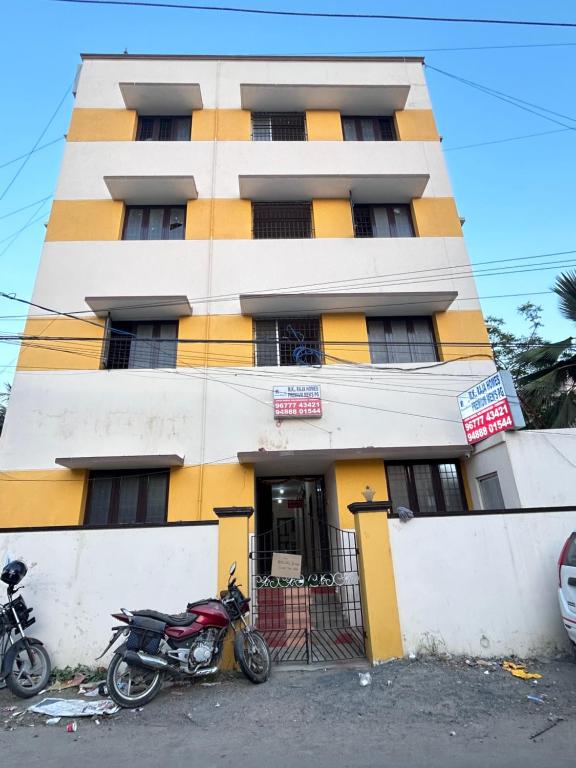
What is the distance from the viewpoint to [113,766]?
322 centimetres

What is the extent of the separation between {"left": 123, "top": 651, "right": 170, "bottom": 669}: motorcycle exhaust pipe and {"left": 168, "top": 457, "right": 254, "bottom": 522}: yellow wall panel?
3564 mm

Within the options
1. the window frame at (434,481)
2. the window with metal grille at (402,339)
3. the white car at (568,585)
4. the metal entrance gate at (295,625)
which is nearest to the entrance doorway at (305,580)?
the metal entrance gate at (295,625)

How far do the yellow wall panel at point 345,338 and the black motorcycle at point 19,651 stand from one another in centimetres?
667

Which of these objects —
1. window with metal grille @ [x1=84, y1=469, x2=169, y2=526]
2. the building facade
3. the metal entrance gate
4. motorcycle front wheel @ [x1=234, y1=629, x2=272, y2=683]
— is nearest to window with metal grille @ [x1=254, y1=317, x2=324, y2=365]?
the building facade

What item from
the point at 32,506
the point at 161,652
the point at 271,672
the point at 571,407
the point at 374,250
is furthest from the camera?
the point at 374,250

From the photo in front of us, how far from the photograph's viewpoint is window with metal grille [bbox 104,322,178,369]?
30.3ft

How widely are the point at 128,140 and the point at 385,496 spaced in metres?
11.5

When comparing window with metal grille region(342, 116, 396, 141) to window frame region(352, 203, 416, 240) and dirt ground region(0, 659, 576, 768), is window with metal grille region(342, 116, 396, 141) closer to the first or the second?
window frame region(352, 203, 416, 240)

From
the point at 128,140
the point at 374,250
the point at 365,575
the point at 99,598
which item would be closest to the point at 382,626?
the point at 365,575

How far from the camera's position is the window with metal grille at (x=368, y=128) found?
12203mm

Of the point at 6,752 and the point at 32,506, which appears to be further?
the point at 32,506

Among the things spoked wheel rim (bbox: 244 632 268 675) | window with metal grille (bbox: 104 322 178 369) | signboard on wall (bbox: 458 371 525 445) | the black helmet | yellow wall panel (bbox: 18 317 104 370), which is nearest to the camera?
spoked wheel rim (bbox: 244 632 268 675)

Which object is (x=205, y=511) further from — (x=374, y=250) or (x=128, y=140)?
(x=128, y=140)

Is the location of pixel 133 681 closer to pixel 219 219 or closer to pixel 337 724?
pixel 337 724
